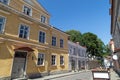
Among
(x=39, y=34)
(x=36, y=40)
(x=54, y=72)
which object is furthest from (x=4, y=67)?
(x=54, y=72)

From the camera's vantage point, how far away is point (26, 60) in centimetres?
1622

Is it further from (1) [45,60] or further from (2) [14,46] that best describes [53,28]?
(2) [14,46]

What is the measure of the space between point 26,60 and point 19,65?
3.63 feet

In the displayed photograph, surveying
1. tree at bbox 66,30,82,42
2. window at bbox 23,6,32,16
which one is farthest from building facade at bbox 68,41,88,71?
tree at bbox 66,30,82,42

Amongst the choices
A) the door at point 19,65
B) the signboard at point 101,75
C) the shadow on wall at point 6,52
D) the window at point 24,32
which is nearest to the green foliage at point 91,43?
the window at point 24,32

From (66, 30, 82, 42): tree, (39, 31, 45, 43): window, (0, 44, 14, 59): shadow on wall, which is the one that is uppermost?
(66, 30, 82, 42): tree

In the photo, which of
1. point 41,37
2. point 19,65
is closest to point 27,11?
point 41,37

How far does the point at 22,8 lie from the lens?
57.1ft

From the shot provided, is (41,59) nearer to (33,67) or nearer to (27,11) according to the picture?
→ (33,67)

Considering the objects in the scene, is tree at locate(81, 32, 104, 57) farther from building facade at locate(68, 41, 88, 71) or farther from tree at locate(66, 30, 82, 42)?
building facade at locate(68, 41, 88, 71)

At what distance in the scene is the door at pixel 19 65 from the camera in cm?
1487

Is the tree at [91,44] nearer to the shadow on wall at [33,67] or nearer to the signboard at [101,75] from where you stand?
the shadow on wall at [33,67]

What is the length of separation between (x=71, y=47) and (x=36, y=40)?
13965 mm

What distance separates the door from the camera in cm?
1487
